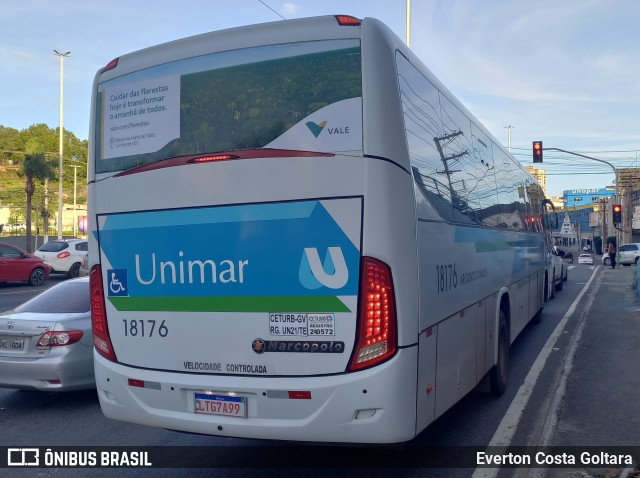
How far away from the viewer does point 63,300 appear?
325 inches

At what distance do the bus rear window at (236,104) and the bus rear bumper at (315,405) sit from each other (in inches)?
62.0

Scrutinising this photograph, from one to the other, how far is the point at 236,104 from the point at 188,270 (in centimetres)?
129

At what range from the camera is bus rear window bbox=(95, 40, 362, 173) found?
466 centimetres

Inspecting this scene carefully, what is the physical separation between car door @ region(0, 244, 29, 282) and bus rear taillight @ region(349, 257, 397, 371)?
2189 cm

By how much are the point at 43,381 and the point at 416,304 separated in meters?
4.67

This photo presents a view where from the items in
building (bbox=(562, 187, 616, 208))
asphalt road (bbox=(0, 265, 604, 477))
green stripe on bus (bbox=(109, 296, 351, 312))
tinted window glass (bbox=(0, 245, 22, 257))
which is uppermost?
building (bbox=(562, 187, 616, 208))

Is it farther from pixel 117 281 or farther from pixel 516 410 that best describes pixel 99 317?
pixel 516 410

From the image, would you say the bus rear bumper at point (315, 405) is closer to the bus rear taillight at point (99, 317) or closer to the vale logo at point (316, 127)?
the bus rear taillight at point (99, 317)

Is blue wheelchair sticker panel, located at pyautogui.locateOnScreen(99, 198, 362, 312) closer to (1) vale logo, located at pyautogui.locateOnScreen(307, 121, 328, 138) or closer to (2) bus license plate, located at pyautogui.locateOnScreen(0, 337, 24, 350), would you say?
(1) vale logo, located at pyautogui.locateOnScreen(307, 121, 328, 138)

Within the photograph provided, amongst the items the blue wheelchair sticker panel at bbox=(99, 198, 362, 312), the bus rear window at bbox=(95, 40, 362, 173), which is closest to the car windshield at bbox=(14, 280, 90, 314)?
the blue wheelchair sticker panel at bbox=(99, 198, 362, 312)

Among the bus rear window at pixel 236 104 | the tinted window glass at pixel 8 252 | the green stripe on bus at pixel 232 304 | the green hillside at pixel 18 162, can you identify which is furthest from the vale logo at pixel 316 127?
the green hillside at pixel 18 162

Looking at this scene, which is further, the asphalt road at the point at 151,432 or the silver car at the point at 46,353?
the silver car at the point at 46,353

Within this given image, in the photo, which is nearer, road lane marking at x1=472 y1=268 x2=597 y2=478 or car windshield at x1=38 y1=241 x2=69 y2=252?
road lane marking at x1=472 y1=268 x2=597 y2=478

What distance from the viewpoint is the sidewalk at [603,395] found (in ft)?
19.9
